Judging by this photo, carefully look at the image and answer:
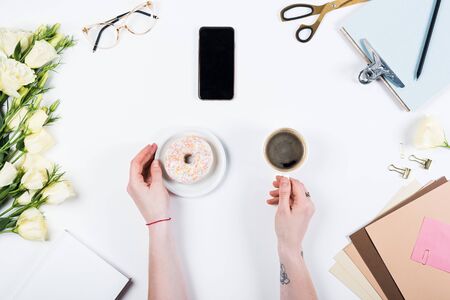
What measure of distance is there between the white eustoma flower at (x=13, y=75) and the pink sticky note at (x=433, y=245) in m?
0.89

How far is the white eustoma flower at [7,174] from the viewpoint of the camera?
2.84ft

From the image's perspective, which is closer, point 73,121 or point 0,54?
point 0,54

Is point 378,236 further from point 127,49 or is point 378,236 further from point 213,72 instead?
point 127,49

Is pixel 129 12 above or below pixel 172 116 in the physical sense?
above

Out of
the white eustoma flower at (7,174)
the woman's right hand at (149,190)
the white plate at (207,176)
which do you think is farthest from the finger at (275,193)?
the white eustoma flower at (7,174)

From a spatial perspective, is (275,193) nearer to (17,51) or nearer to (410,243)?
(410,243)

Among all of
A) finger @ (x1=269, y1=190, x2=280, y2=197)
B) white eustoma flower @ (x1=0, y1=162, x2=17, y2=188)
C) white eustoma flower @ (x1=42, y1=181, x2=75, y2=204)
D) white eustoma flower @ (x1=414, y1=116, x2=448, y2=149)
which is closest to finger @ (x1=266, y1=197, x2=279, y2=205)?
finger @ (x1=269, y1=190, x2=280, y2=197)

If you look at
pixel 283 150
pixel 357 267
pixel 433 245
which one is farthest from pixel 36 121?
pixel 433 245

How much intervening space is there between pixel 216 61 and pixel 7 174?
49 cm

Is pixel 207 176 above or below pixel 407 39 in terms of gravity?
below

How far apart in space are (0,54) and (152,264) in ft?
1.77

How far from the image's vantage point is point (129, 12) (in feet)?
3.14

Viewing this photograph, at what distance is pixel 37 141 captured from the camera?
90 centimetres

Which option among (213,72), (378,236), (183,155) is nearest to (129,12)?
(213,72)
